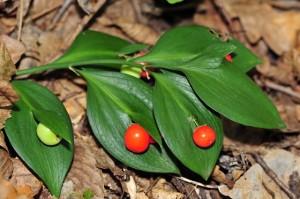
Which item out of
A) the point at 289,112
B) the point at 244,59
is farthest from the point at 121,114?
the point at 289,112

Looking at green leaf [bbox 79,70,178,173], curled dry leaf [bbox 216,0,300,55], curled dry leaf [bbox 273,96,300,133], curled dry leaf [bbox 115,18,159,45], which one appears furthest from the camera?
curled dry leaf [bbox 216,0,300,55]

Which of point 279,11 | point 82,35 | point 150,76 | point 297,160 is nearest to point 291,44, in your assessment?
point 279,11

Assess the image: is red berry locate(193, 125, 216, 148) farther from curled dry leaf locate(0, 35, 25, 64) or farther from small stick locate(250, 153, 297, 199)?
curled dry leaf locate(0, 35, 25, 64)

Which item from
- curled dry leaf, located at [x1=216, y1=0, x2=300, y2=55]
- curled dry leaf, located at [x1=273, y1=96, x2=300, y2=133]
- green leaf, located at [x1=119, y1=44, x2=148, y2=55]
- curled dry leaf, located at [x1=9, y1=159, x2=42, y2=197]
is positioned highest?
green leaf, located at [x1=119, y1=44, x2=148, y2=55]

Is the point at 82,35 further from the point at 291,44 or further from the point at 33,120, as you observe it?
the point at 291,44

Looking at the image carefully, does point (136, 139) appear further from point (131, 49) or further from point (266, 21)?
point (266, 21)

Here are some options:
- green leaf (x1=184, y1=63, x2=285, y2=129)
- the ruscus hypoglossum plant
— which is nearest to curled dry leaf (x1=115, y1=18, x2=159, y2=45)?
the ruscus hypoglossum plant
